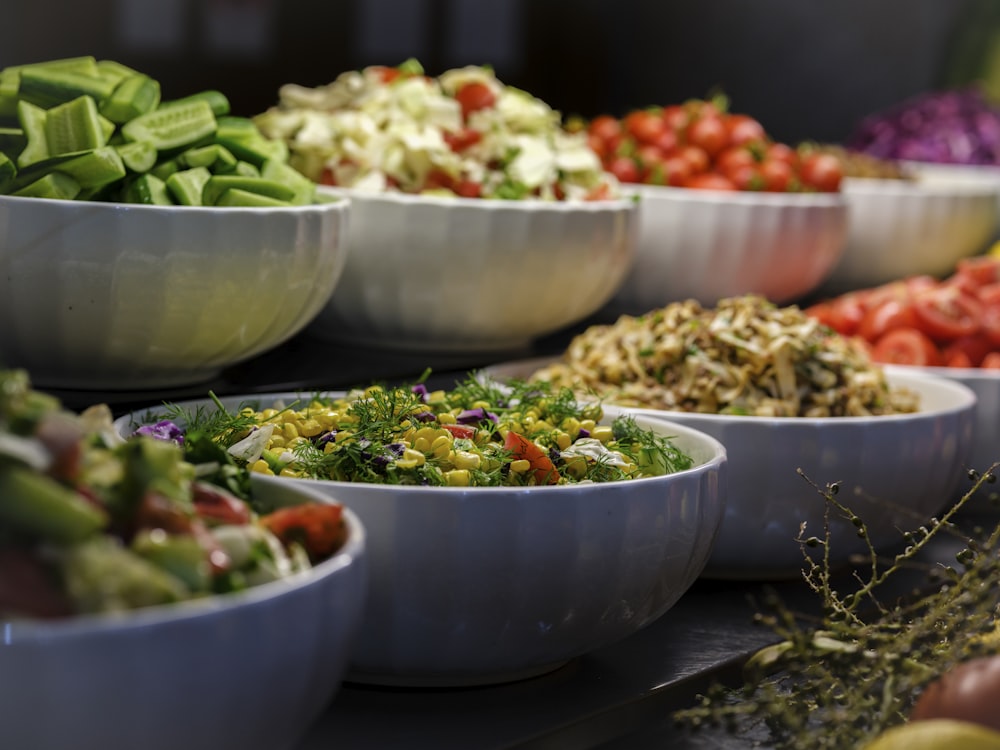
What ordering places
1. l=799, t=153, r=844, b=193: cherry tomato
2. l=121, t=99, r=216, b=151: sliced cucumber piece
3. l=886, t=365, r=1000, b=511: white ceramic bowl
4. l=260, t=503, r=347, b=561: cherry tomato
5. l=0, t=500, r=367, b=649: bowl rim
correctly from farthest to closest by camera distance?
l=799, t=153, r=844, b=193: cherry tomato < l=886, t=365, r=1000, b=511: white ceramic bowl < l=121, t=99, r=216, b=151: sliced cucumber piece < l=260, t=503, r=347, b=561: cherry tomato < l=0, t=500, r=367, b=649: bowl rim

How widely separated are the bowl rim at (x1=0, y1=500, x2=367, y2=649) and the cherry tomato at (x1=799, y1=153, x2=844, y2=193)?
58.4 inches

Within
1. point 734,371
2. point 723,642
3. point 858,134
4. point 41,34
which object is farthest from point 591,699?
point 858,134

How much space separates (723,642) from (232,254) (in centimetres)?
53

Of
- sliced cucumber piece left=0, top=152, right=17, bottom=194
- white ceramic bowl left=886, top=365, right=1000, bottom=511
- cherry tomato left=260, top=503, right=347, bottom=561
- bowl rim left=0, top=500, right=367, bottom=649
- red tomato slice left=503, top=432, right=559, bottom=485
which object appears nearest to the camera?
bowl rim left=0, top=500, right=367, bottom=649

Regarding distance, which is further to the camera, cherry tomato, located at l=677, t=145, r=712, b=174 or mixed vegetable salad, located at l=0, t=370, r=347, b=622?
cherry tomato, located at l=677, t=145, r=712, b=174

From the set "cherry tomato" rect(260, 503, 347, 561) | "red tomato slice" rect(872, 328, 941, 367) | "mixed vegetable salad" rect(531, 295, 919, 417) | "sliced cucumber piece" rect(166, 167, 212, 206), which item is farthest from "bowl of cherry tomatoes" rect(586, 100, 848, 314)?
"cherry tomato" rect(260, 503, 347, 561)

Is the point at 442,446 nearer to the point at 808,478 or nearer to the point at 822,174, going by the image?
the point at 808,478

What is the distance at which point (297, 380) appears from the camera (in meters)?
1.50

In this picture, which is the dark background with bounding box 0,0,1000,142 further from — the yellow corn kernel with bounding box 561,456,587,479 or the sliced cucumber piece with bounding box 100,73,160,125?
the yellow corn kernel with bounding box 561,456,587,479

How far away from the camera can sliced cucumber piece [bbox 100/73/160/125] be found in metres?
1.35

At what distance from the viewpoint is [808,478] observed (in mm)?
1402

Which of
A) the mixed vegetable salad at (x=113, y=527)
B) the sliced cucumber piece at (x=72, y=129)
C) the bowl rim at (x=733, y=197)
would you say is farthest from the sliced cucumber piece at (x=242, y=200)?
the bowl rim at (x=733, y=197)

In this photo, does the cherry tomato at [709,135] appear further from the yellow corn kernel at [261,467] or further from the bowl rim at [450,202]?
the yellow corn kernel at [261,467]

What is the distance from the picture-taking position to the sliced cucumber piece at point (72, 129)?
127cm
